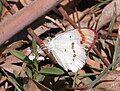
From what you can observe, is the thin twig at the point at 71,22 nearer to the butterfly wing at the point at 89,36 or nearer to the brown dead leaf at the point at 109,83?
the brown dead leaf at the point at 109,83

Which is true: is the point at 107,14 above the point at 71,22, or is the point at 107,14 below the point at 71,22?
below

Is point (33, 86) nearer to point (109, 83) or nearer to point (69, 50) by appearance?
point (69, 50)

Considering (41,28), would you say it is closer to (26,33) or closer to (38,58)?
(26,33)

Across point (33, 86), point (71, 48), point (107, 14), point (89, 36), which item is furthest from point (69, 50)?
point (107, 14)

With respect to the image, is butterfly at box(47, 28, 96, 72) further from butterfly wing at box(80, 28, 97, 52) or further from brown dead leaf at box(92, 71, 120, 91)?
brown dead leaf at box(92, 71, 120, 91)

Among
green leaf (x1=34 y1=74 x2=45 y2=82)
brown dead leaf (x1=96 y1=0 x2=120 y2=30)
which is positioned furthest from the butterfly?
brown dead leaf (x1=96 y1=0 x2=120 y2=30)

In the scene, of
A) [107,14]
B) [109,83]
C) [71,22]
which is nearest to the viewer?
[109,83]

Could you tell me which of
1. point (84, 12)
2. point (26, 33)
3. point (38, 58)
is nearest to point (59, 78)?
point (38, 58)
